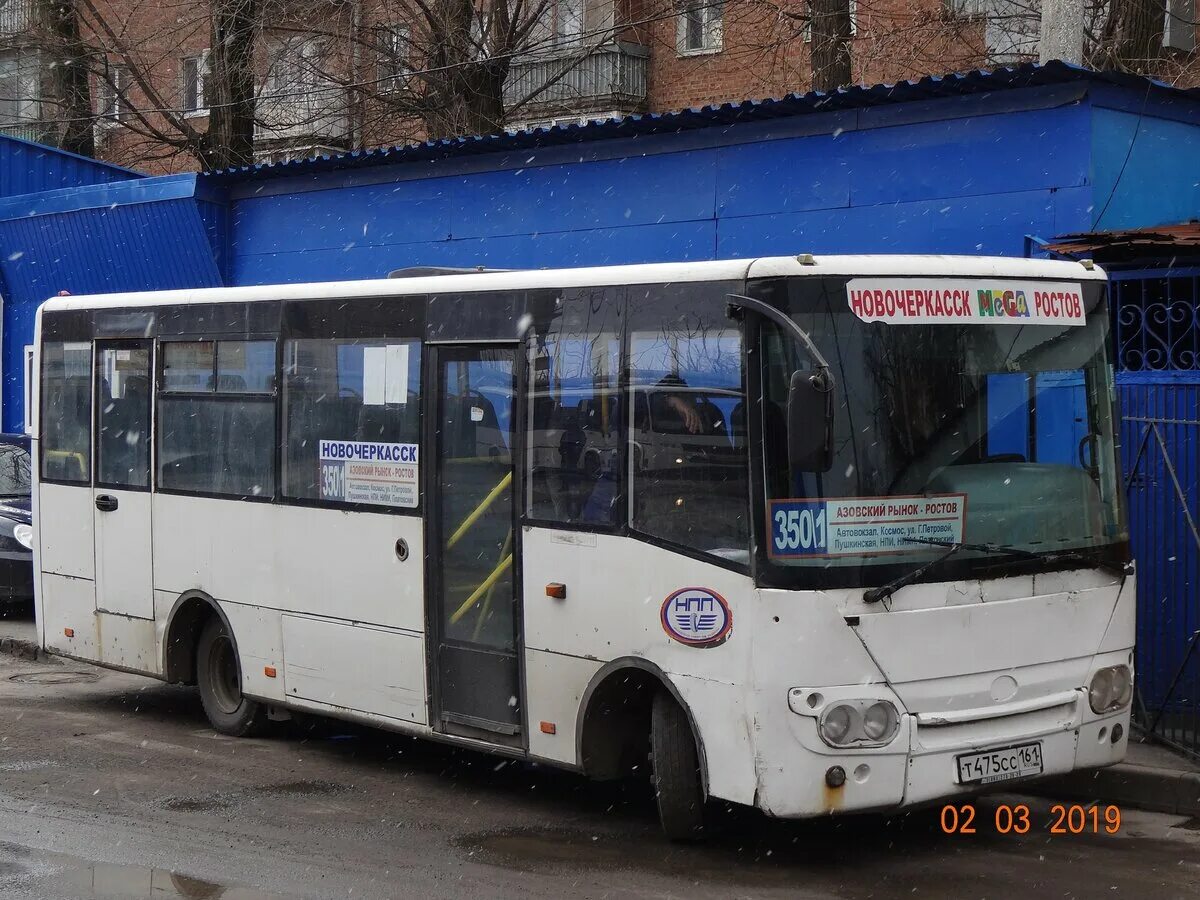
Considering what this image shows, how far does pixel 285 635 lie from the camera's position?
29.9ft

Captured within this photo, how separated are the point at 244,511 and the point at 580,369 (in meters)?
2.87

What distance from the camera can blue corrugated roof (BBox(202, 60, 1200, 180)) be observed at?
10422 millimetres

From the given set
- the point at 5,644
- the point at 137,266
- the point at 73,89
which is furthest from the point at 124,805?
the point at 73,89

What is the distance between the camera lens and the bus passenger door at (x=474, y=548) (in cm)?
771

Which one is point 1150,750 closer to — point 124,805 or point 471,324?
point 471,324

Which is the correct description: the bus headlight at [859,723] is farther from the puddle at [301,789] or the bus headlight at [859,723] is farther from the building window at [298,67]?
the building window at [298,67]

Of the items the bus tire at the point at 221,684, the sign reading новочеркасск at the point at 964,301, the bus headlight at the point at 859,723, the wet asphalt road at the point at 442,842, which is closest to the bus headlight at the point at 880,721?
the bus headlight at the point at 859,723

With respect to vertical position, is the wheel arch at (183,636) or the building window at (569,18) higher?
the building window at (569,18)

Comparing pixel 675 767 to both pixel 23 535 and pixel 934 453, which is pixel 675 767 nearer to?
pixel 934 453

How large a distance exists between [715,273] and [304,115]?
20447mm

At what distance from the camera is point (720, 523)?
6.60 metres

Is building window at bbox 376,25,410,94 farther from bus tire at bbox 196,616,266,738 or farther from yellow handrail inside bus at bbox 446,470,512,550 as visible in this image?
yellow handrail inside bus at bbox 446,470,512,550

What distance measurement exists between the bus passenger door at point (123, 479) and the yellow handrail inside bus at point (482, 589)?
2.94 m
